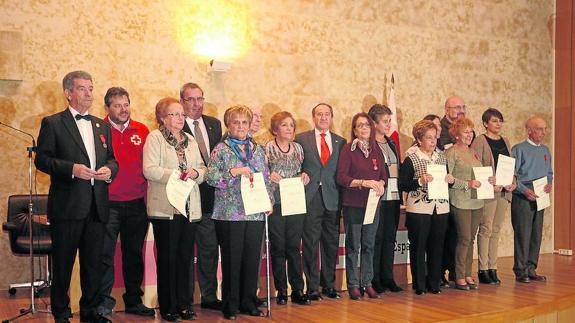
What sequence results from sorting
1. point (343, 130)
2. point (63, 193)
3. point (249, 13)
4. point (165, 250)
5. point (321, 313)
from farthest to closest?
point (343, 130) < point (249, 13) < point (321, 313) < point (165, 250) < point (63, 193)

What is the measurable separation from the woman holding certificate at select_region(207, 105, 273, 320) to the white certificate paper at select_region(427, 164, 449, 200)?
151cm

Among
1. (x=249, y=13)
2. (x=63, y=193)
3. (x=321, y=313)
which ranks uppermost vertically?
(x=249, y=13)

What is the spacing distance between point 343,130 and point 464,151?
6.93ft

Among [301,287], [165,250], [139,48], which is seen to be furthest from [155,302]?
[139,48]

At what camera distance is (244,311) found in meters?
4.37

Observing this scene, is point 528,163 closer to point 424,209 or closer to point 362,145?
point 424,209

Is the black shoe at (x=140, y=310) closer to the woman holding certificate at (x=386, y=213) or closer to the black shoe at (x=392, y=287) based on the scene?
the woman holding certificate at (x=386, y=213)

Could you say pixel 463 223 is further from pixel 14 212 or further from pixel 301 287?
pixel 14 212

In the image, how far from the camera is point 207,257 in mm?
4656

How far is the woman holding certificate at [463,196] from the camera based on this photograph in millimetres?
5418

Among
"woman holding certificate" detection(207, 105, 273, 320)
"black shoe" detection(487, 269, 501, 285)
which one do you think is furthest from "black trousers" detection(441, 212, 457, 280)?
"woman holding certificate" detection(207, 105, 273, 320)

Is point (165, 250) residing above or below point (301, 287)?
above

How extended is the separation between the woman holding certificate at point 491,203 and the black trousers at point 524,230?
167 mm

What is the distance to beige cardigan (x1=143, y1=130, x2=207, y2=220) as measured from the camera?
4016mm
